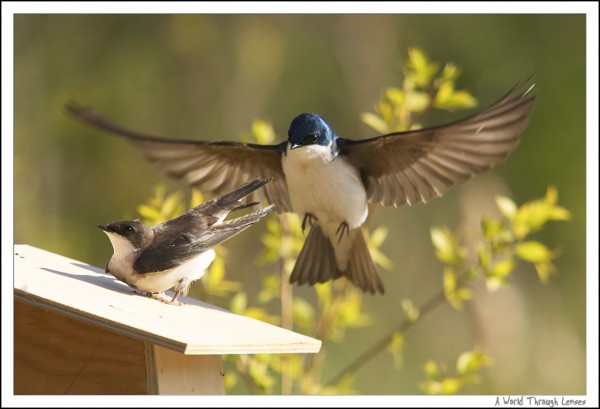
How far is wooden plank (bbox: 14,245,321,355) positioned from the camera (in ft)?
6.89

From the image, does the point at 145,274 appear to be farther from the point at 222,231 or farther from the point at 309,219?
the point at 309,219

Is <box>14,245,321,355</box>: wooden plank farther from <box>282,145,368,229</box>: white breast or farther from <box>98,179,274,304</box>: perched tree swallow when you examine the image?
<box>282,145,368,229</box>: white breast

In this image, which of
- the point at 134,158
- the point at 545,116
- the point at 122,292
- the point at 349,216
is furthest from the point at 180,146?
the point at 545,116

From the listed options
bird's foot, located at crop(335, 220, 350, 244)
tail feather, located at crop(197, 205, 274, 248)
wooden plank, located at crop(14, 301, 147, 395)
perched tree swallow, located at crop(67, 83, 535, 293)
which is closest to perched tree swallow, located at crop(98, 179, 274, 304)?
tail feather, located at crop(197, 205, 274, 248)

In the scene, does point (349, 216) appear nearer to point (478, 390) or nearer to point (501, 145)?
point (501, 145)

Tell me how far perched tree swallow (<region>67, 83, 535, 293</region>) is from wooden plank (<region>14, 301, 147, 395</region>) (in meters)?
0.66

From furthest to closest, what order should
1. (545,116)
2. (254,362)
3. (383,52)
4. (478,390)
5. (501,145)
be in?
(383,52)
(545,116)
(478,390)
(254,362)
(501,145)

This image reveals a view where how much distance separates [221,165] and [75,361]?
118cm

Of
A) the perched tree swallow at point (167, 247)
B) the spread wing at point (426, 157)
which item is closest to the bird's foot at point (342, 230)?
the spread wing at point (426, 157)

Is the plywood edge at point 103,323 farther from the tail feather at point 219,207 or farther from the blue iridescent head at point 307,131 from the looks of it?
the blue iridescent head at point 307,131

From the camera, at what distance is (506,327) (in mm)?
5020

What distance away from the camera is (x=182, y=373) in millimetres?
2346

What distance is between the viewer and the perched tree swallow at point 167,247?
2.36m

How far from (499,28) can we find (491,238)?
2.91 m
